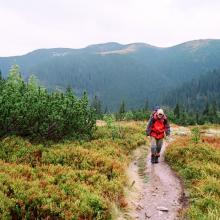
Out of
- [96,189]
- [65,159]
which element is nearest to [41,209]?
[96,189]

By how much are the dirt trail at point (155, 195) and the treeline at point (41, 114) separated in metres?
4.62

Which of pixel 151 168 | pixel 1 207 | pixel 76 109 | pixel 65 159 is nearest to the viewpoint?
pixel 1 207

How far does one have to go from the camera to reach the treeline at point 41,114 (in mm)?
18984

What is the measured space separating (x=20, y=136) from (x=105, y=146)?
14.2ft

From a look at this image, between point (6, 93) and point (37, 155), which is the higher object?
point (6, 93)

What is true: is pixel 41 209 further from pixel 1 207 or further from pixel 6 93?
pixel 6 93

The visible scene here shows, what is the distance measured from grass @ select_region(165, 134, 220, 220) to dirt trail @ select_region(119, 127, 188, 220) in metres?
0.46

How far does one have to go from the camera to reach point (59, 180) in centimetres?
1312

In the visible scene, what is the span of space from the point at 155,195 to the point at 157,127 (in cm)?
561

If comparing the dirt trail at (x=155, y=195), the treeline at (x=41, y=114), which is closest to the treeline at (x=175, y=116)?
the treeline at (x=41, y=114)

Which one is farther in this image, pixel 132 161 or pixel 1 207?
pixel 132 161

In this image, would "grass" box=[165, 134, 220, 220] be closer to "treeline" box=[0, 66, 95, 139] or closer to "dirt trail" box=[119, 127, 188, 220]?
"dirt trail" box=[119, 127, 188, 220]

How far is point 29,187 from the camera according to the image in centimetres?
1184

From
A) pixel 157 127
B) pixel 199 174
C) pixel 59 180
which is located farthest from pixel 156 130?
pixel 59 180
